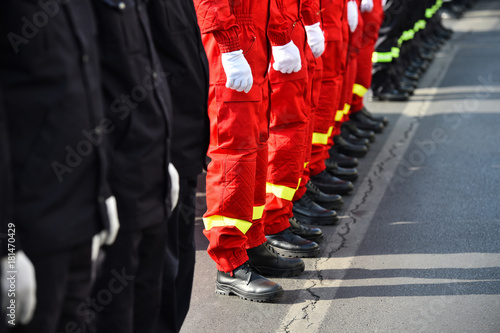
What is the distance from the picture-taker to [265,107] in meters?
3.56

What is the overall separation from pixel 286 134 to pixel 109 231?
2.28m

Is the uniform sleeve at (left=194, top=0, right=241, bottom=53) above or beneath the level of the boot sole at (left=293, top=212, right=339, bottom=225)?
above

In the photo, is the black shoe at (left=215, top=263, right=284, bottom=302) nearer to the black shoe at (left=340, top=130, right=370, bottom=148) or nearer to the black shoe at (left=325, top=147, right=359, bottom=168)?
the black shoe at (left=325, top=147, right=359, bottom=168)

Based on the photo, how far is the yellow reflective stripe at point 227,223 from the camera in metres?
3.43

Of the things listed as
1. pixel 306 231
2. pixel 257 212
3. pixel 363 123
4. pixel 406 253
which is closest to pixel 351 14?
pixel 363 123

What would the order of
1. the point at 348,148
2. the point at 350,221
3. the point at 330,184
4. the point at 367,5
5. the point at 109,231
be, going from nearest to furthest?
1. the point at 109,231
2. the point at 350,221
3. the point at 330,184
4. the point at 348,148
5. the point at 367,5

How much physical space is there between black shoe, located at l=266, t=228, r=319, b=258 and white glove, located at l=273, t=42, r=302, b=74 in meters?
0.95

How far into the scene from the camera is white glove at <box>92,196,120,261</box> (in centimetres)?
185

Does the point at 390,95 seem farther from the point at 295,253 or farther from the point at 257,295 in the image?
the point at 257,295

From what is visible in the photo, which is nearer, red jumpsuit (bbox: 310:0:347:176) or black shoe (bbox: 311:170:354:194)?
red jumpsuit (bbox: 310:0:347:176)

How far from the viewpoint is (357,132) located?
6.54 meters

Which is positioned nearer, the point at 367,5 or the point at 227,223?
the point at 227,223

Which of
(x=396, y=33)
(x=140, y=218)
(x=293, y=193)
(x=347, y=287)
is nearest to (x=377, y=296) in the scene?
(x=347, y=287)

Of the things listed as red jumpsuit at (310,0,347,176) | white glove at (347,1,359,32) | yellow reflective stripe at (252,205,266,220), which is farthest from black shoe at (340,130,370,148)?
yellow reflective stripe at (252,205,266,220)
